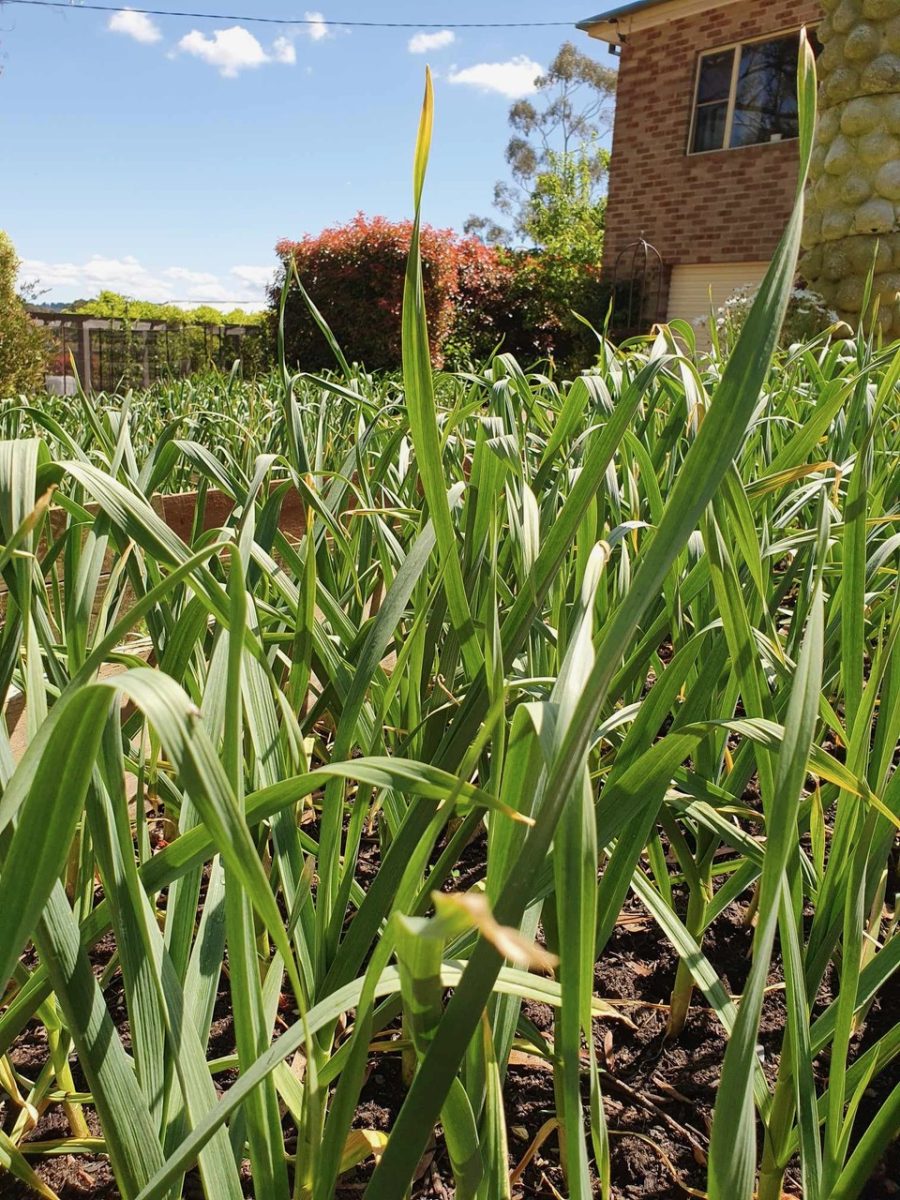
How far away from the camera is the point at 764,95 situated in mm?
9859

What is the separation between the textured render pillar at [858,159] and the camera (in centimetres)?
646

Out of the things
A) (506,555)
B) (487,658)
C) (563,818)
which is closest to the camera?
(563,818)

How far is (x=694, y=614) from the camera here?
90 cm

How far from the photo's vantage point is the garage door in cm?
1014

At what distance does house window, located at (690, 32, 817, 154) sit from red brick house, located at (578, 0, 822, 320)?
0.04 feet

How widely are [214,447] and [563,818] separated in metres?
1.38

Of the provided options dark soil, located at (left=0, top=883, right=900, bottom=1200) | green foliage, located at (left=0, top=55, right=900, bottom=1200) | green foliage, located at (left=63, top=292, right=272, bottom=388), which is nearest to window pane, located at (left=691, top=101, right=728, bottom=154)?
green foliage, located at (left=63, top=292, right=272, bottom=388)

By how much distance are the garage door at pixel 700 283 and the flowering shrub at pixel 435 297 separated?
879 mm

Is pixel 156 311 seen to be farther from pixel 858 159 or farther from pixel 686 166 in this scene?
pixel 858 159

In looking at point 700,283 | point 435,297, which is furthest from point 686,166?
point 435,297

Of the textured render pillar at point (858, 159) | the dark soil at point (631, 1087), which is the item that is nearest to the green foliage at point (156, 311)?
the textured render pillar at point (858, 159)

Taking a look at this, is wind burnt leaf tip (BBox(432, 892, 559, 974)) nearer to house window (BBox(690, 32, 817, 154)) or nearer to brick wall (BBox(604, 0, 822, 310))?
brick wall (BBox(604, 0, 822, 310))

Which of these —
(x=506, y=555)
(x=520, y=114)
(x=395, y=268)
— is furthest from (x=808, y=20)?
(x=520, y=114)

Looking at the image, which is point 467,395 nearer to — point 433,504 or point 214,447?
point 214,447
